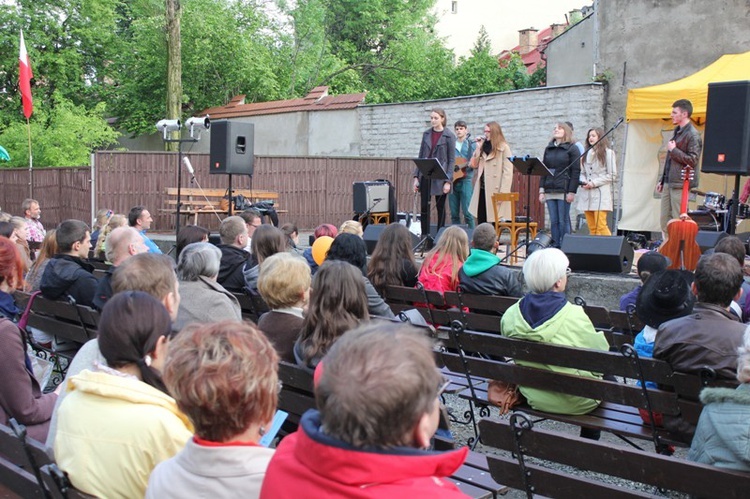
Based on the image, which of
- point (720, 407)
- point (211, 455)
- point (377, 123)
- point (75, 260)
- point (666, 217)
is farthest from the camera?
point (377, 123)

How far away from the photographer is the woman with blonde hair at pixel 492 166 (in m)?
11.2

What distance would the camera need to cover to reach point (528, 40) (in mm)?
39875

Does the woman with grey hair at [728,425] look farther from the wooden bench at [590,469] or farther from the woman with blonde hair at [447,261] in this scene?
the woman with blonde hair at [447,261]

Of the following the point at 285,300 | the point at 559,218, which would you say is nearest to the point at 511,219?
the point at 559,218

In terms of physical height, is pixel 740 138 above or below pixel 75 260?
above

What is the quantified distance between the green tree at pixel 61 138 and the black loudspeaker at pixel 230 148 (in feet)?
38.5

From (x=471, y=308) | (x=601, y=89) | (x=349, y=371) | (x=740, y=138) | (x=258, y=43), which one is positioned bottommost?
(x=471, y=308)

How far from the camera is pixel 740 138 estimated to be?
7766 millimetres

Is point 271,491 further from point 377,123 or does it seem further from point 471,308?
point 377,123

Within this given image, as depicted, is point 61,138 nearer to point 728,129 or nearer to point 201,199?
point 201,199

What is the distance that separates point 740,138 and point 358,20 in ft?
98.6

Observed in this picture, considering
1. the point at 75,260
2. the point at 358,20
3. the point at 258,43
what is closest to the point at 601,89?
the point at 75,260

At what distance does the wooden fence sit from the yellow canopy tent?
108 inches

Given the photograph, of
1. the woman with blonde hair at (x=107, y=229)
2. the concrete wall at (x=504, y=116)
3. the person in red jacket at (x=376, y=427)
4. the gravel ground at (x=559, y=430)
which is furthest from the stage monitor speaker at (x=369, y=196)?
the person in red jacket at (x=376, y=427)
